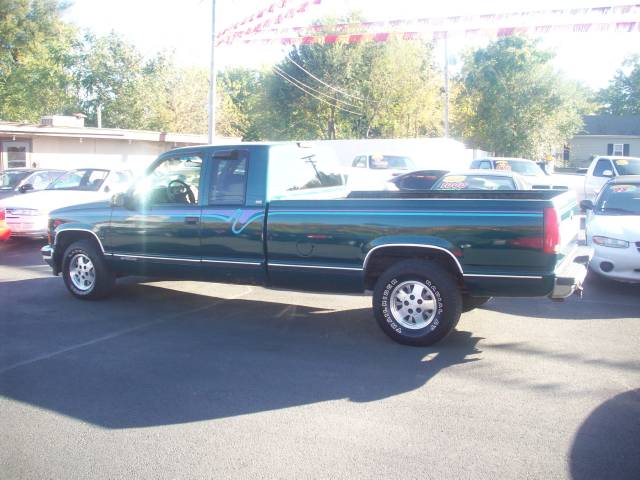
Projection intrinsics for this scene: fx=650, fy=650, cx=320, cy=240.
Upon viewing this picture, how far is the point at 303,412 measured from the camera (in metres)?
4.67

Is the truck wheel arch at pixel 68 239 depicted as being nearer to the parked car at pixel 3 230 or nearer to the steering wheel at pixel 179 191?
the steering wheel at pixel 179 191

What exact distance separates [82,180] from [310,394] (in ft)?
35.5

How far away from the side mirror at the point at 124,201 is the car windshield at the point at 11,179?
9323 millimetres

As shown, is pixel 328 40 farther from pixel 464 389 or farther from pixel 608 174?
pixel 464 389

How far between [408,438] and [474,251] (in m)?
2.16

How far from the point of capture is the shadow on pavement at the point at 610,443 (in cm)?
378

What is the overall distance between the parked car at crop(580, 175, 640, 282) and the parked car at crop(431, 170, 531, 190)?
8.12 ft

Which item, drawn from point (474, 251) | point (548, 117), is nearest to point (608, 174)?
point (474, 251)

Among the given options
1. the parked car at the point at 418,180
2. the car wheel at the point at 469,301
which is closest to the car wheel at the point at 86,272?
the car wheel at the point at 469,301

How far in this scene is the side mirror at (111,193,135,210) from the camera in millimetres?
7688

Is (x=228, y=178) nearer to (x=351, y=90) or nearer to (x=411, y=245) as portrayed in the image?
(x=411, y=245)

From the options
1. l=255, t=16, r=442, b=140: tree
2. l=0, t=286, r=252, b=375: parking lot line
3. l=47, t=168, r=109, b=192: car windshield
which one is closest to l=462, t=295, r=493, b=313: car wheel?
l=0, t=286, r=252, b=375: parking lot line

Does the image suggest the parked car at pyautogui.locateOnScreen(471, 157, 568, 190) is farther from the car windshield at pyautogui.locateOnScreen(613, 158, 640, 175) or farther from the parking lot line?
the parking lot line

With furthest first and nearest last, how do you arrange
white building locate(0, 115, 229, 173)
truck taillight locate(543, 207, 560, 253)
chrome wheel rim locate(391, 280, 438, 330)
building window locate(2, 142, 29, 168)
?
building window locate(2, 142, 29, 168) < white building locate(0, 115, 229, 173) < chrome wheel rim locate(391, 280, 438, 330) < truck taillight locate(543, 207, 560, 253)
